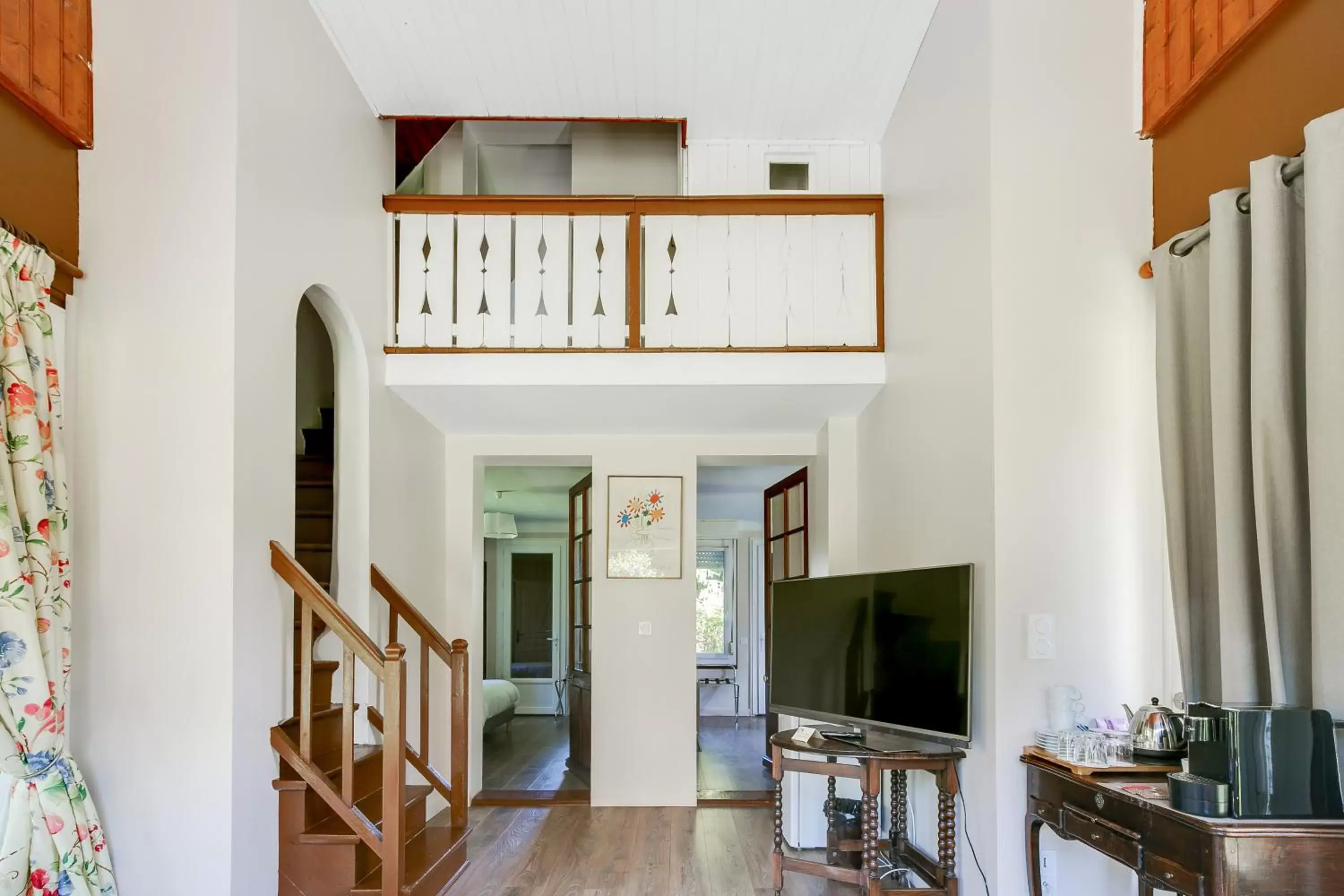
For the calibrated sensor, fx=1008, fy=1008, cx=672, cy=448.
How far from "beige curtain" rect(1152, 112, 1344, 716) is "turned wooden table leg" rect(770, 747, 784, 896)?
161 cm

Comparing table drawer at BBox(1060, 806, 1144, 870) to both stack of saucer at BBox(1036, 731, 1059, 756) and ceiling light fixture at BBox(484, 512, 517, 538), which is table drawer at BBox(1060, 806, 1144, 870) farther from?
ceiling light fixture at BBox(484, 512, 517, 538)

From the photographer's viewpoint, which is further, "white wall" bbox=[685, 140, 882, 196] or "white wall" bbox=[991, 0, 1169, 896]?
"white wall" bbox=[685, 140, 882, 196]

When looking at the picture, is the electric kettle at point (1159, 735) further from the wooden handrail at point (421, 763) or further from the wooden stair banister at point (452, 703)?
the wooden handrail at point (421, 763)

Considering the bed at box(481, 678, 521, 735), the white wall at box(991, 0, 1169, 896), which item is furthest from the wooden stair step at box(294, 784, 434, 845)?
the bed at box(481, 678, 521, 735)

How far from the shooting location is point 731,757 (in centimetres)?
802

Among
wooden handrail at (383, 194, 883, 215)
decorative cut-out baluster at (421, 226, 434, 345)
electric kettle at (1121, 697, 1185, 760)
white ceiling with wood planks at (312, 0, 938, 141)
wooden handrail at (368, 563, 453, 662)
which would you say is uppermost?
white ceiling with wood planks at (312, 0, 938, 141)

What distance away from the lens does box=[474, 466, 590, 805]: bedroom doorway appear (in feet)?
28.5

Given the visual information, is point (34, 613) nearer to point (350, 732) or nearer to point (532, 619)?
point (350, 732)

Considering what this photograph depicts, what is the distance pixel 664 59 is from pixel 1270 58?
2.74 metres

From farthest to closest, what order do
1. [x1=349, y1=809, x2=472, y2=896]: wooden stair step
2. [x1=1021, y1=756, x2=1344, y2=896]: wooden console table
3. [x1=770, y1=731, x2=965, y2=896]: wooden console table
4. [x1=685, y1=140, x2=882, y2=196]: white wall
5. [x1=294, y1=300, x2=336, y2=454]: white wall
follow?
[x1=294, y1=300, x2=336, y2=454]: white wall
[x1=685, y1=140, x2=882, y2=196]: white wall
[x1=770, y1=731, x2=965, y2=896]: wooden console table
[x1=349, y1=809, x2=472, y2=896]: wooden stair step
[x1=1021, y1=756, x2=1344, y2=896]: wooden console table

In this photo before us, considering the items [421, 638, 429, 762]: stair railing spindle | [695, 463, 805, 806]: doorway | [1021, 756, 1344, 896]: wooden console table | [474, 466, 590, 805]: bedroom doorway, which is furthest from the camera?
[695, 463, 805, 806]: doorway

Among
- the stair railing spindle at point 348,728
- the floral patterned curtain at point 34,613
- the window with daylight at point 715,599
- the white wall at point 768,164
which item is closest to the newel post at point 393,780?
the stair railing spindle at point 348,728

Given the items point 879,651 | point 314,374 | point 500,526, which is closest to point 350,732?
point 879,651

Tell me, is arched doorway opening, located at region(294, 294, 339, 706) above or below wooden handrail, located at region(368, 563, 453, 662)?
above
